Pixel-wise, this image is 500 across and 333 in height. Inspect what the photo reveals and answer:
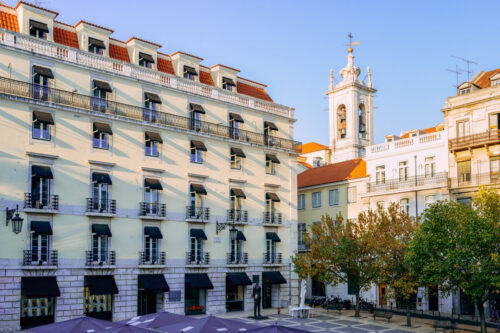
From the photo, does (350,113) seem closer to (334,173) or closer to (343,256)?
(334,173)

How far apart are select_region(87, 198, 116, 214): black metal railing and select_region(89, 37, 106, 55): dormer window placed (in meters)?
10.5

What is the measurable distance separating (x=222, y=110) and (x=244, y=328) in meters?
26.5

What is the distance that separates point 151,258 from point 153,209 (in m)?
3.39

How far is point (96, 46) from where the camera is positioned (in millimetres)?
39406

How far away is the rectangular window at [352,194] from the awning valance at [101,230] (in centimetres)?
2618

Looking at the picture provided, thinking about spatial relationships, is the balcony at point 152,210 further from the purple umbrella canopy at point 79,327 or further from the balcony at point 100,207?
the purple umbrella canopy at point 79,327

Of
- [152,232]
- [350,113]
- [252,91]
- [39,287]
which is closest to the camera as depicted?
[39,287]

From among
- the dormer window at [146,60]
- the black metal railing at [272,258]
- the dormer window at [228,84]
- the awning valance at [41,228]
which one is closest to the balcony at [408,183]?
the black metal railing at [272,258]

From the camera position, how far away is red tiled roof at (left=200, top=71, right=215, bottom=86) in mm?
45481

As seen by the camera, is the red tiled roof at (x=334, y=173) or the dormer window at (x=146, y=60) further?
the red tiled roof at (x=334, y=173)

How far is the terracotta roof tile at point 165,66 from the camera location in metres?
43.1

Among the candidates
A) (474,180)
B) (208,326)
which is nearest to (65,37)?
(208,326)

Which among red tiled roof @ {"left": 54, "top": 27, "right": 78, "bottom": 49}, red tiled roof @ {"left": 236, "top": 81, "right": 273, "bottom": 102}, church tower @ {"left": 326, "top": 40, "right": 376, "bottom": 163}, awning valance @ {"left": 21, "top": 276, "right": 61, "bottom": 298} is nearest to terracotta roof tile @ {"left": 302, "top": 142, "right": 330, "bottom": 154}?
church tower @ {"left": 326, "top": 40, "right": 376, "bottom": 163}

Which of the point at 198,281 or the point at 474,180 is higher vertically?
the point at 474,180
